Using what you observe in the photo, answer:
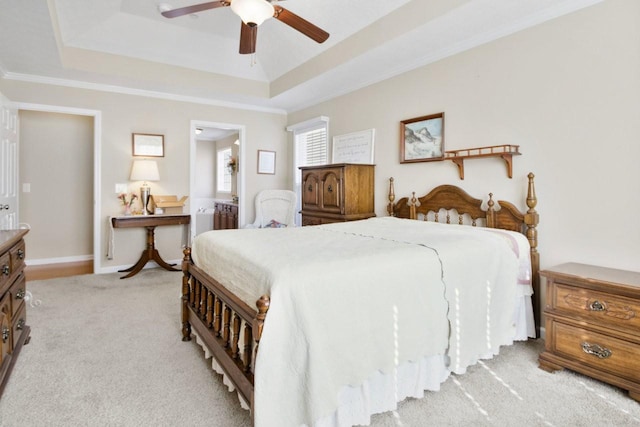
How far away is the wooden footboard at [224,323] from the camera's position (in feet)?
5.16

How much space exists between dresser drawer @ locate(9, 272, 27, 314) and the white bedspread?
1125 millimetres

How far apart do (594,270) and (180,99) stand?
5.13 meters

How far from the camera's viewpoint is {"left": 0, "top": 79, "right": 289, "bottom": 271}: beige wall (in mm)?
4406

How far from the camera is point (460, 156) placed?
10.2 ft

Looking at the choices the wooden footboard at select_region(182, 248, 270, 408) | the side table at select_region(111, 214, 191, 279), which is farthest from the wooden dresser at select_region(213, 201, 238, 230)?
the wooden footboard at select_region(182, 248, 270, 408)

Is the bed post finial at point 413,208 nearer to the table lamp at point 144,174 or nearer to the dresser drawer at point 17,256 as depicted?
the dresser drawer at point 17,256

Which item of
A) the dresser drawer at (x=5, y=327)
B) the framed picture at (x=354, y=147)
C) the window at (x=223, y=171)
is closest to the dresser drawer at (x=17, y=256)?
the dresser drawer at (x=5, y=327)

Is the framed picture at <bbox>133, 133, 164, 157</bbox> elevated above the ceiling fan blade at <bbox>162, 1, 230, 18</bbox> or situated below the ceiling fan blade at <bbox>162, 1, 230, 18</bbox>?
below

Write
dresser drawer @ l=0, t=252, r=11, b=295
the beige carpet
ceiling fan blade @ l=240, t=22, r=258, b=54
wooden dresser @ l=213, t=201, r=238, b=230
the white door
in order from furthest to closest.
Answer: wooden dresser @ l=213, t=201, r=238, b=230, the white door, ceiling fan blade @ l=240, t=22, r=258, b=54, dresser drawer @ l=0, t=252, r=11, b=295, the beige carpet

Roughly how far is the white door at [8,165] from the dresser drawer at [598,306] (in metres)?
4.58

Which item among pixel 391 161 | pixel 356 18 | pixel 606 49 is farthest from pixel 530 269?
pixel 356 18

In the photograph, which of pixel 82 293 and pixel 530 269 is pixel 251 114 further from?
pixel 530 269

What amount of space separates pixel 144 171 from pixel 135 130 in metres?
0.62

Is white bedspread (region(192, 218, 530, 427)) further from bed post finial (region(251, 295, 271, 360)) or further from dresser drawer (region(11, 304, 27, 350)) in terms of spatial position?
dresser drawer (region(11, 304, 27, 350))
